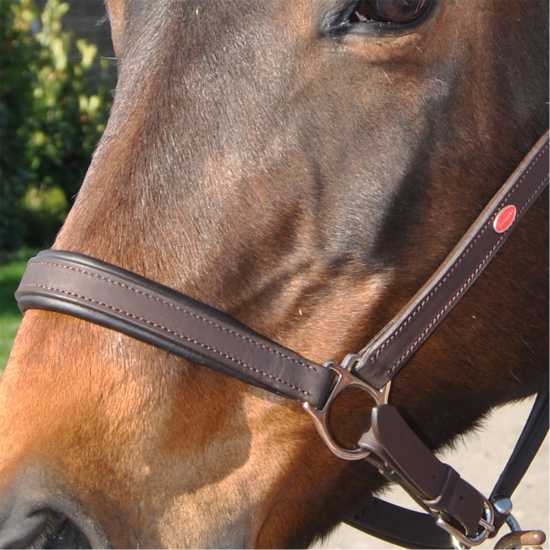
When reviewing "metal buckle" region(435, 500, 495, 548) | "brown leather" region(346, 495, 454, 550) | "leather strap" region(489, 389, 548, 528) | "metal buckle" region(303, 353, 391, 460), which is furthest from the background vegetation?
"metal buckle" region(303, 353, 391, 460)

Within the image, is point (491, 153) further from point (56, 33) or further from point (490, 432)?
point (56, 33)

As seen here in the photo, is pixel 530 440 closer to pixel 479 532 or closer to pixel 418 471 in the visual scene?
pixel 479 532

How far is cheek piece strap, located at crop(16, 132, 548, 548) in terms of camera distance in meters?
1.68

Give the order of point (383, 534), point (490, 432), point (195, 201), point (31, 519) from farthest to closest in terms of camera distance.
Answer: point (490, 432)
point (383, 534)
point (195, 201)
point (31, 519)

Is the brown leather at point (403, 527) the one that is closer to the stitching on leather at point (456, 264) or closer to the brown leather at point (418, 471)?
the brown leather at point (418, 471)

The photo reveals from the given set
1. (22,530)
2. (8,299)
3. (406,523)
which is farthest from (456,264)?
(8,299)

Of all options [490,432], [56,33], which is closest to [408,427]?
[490,432]

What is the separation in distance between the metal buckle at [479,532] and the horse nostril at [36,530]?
2.36 ft

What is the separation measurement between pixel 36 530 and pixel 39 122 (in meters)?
8.80

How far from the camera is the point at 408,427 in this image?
185cm

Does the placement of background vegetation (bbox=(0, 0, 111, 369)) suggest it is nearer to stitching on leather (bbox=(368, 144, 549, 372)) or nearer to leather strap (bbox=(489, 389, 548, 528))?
leather strap (bbox=(489, 389, 548, 528))

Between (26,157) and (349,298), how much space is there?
27.3 feet

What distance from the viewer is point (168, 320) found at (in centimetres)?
169

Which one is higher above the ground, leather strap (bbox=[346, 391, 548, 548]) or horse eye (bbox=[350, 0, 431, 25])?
horse eye (bbox=[350, 0, 431, 25])
